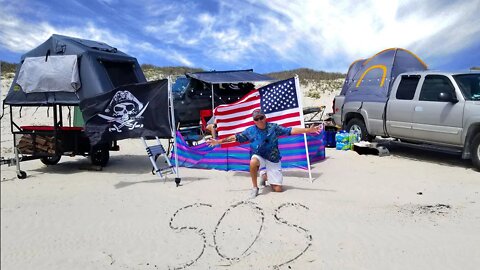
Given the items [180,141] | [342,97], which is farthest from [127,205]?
[342,97]

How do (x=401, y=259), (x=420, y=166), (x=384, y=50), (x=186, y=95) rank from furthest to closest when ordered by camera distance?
(x=186, y=95)
(x=384, y=50)
(x=420, y=166)
(x=401, y=259)

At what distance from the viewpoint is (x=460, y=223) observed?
17.0ft

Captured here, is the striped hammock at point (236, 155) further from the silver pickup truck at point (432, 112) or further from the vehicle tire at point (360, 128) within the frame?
Answer: the vehicle tire at point (360, 128)

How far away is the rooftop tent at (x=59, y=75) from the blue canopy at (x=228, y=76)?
6179 millimetres

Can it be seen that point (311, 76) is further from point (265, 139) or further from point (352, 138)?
point (265, 139)

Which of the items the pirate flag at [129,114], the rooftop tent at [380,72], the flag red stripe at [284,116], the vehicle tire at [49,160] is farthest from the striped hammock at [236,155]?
the vehicle tire at [49,160]

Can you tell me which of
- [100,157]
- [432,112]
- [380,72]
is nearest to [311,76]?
[380,72]

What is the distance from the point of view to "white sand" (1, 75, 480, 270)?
414 centimetres

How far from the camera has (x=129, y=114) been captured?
7625 millimetres

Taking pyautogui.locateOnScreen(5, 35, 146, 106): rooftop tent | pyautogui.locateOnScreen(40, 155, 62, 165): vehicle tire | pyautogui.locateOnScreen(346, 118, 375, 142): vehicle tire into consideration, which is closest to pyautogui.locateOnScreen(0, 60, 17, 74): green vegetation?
pyautogui.locateOnScreen(40, 155, 62, 165): vehicle tire

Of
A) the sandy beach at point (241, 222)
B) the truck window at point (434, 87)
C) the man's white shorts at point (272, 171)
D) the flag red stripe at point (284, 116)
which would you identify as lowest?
the sandy beach at point (241, 222)

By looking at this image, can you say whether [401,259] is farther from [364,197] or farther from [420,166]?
[420,166]

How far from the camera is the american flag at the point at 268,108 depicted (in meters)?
7.70

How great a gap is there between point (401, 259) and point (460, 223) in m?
1.56
